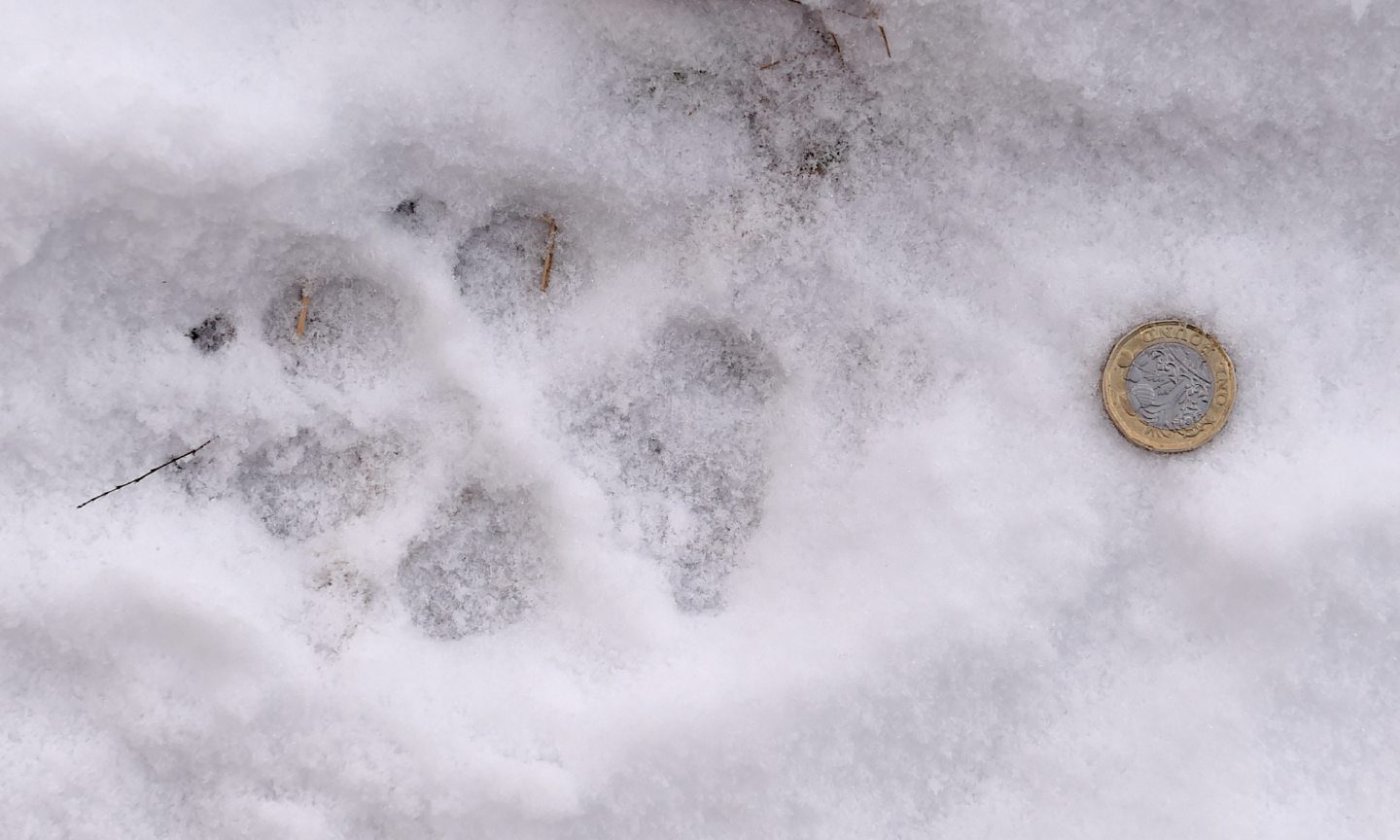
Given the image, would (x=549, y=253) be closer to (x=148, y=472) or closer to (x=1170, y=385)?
(x=148, y=472)

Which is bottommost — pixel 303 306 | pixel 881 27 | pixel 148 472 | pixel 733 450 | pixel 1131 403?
pixel 1131 403

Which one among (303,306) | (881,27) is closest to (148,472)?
(303,306)

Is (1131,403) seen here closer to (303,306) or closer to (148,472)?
(303,306)

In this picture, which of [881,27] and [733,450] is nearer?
[881,27]

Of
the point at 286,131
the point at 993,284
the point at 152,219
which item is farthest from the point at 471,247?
the point at 993,284

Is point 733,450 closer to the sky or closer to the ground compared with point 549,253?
closer to the ground

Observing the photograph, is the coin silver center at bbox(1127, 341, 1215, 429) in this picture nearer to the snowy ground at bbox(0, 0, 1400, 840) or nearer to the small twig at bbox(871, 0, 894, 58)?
the snowy ground at bbox(0, 0, 1400, 840)

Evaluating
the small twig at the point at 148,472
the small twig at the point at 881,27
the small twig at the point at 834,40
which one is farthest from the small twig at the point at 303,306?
the small twig at the point at 881,27
